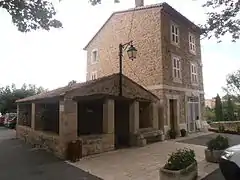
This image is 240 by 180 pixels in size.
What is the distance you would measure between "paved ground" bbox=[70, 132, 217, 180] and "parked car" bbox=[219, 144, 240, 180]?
100 inches

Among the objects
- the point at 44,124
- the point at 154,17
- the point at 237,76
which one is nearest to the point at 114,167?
the point at 44,124

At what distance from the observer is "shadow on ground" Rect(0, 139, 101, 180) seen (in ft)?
27.0

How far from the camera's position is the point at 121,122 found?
16031mm

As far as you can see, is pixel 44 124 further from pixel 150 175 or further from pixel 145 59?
pixel 150 175

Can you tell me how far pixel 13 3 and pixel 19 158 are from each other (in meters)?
7.58

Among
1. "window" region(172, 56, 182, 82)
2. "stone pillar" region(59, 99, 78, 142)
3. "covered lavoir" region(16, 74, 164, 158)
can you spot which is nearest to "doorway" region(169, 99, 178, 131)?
"window" region(172, 56, 182, 82)

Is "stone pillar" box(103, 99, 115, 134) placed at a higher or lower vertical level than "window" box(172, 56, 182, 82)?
lower

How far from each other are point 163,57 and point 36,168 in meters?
11.2

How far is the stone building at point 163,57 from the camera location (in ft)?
59.0

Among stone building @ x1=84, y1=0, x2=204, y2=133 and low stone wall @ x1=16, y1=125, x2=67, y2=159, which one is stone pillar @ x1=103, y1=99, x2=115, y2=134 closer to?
low stone wall @ x1=16, y1=125, x2=67, y2=159

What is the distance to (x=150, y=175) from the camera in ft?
26.8

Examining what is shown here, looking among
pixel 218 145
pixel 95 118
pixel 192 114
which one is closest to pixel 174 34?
pixel 192 114

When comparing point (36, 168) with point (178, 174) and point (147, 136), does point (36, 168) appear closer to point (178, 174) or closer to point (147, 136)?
→ point (178, 174)

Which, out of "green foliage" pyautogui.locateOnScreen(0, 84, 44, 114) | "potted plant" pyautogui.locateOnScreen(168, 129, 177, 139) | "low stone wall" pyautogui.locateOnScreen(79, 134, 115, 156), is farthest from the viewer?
"green foliage" pyautogui.locateOnScreen(0, 84, 44, 114)
